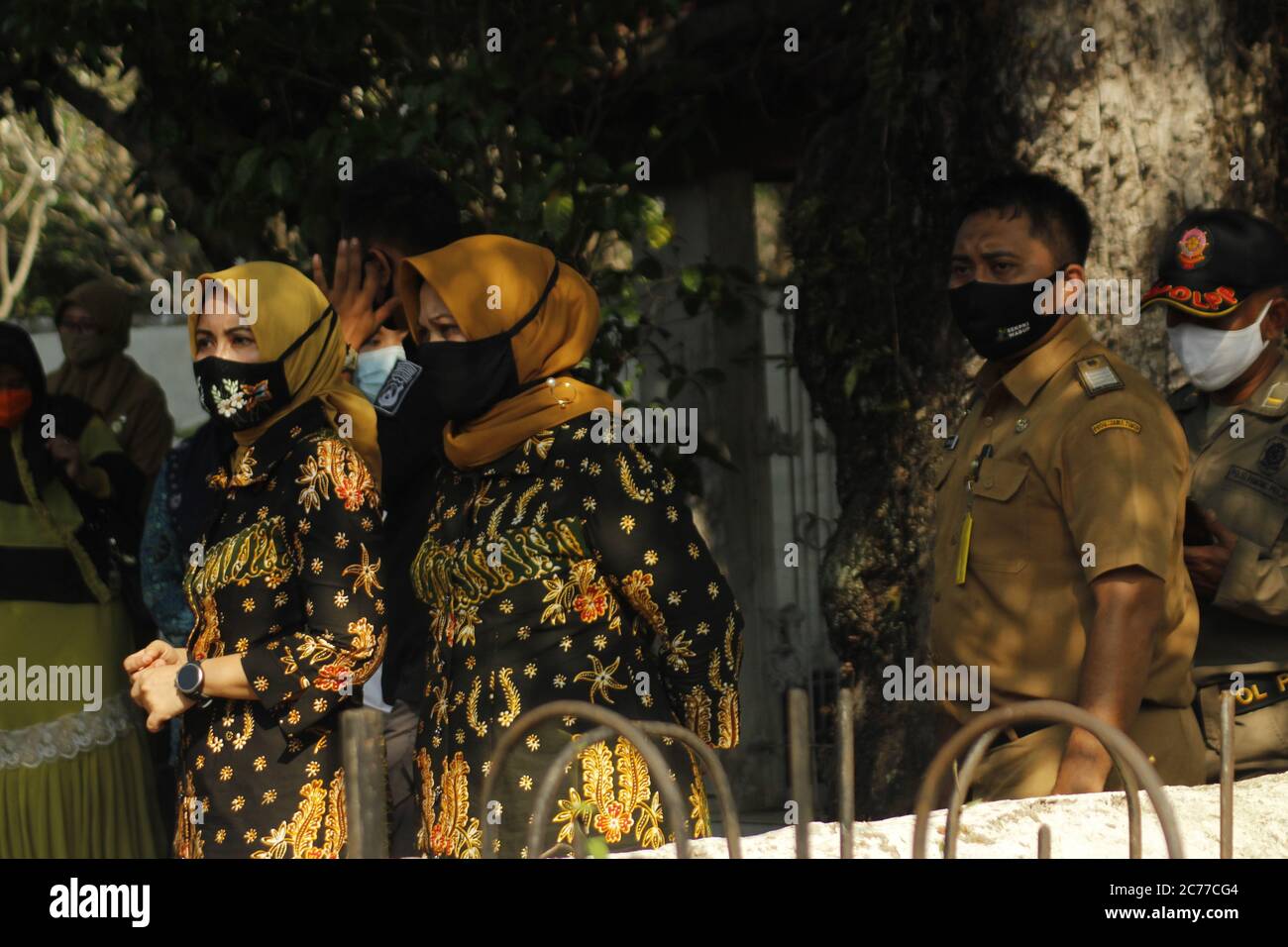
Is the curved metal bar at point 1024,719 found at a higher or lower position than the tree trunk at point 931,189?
lower

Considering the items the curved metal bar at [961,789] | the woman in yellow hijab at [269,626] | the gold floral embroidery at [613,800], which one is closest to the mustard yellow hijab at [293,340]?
the woman in yellow hijab at [269,626]

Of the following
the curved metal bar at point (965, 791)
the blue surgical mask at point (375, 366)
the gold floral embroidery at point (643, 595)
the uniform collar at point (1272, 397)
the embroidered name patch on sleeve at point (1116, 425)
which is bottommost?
the curved metal bar at point (965, 791)

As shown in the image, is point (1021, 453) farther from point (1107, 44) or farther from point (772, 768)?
point (772, 768)

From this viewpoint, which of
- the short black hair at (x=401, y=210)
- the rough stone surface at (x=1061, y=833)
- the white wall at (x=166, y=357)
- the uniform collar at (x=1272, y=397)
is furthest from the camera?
the white wall at (x=166, y=357)

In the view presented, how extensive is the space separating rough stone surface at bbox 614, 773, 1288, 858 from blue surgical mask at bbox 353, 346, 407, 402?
82.1 inches

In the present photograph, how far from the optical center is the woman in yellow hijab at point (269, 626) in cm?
330

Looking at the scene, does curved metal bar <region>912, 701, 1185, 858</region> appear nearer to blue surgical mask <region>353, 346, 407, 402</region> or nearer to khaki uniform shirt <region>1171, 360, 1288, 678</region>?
khaki uniform shirt <region>1171, 360, 1288, 678</region>

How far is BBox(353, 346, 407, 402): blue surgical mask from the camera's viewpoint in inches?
169

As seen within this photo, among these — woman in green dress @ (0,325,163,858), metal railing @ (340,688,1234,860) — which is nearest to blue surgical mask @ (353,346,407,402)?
woman in green dress @ (0,325,163,858)

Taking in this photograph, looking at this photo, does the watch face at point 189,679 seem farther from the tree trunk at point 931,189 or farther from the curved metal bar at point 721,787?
the tree trunk at point 931,189

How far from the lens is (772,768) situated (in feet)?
22.1

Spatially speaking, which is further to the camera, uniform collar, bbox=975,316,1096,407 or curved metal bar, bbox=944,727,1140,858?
uniform collar, bbox=975,316,1096,407

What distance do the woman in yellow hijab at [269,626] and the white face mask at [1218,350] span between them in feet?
5.26
